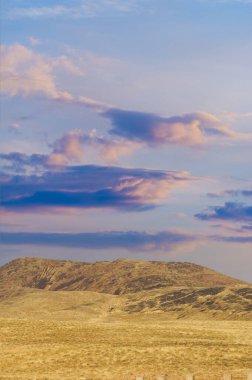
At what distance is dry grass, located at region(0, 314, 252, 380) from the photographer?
40.8 metres

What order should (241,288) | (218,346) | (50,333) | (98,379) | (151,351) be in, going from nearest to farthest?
(98,379) → (151,351) → (218,346) → (50,333) → (241,288)

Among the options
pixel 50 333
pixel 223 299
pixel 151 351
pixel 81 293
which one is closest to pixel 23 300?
pixel 81 293

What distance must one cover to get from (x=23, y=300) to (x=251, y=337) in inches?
3897

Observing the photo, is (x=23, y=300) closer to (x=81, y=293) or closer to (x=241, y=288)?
(x=81, y=293)

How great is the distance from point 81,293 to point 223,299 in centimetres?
4279

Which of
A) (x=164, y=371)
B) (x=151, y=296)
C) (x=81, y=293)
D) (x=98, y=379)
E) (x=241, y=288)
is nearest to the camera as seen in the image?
(x=98, y=379)

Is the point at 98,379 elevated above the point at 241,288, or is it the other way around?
the point at 241,288

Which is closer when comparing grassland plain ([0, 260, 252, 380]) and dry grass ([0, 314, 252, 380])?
grassland plain ([0, 260, 252, 380])

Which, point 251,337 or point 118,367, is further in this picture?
point 251,337

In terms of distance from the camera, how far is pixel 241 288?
133 m

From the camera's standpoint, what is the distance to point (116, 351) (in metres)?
46.1

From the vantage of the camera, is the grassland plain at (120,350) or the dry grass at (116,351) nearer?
the grassland plain at (120,350)

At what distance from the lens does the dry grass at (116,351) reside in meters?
40.8

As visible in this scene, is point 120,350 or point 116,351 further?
point 120,350
